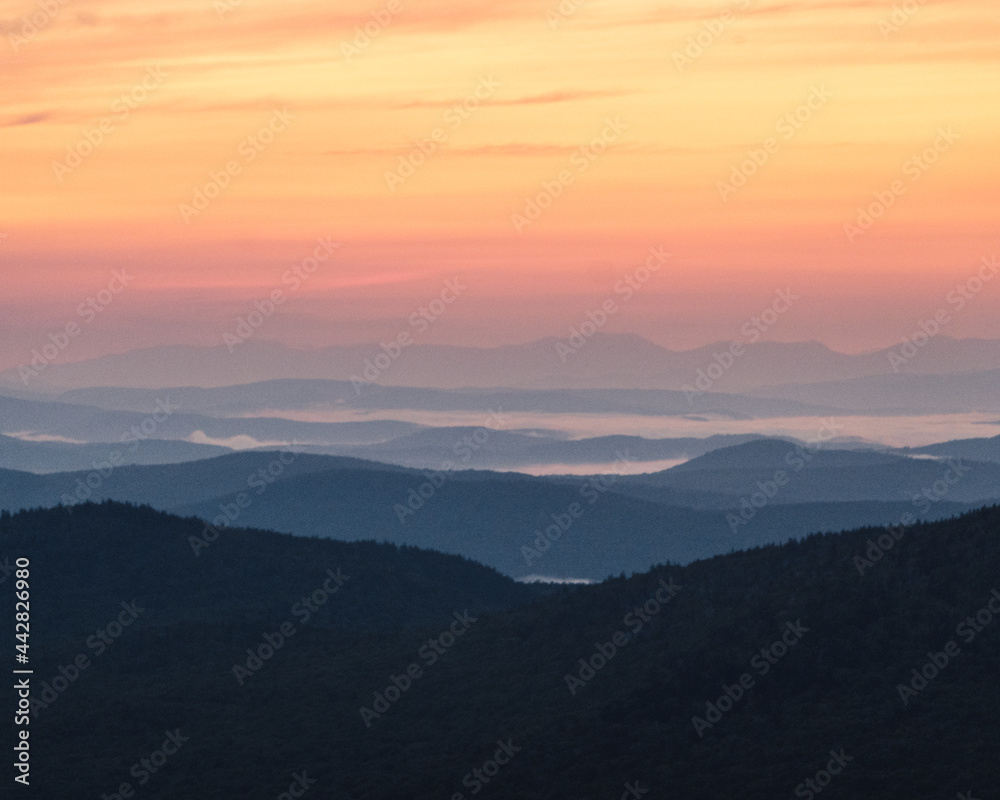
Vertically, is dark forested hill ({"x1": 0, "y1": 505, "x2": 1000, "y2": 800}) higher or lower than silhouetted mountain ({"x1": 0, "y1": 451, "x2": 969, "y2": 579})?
higher

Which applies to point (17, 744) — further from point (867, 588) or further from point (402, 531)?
point (402, 531)

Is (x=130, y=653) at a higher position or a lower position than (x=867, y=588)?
lower

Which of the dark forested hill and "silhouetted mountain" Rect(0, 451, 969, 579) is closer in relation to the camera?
the dark forested hill

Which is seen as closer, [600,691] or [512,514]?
[600,691]

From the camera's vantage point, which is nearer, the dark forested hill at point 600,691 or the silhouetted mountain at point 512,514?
the dark forested hill at point 600,691

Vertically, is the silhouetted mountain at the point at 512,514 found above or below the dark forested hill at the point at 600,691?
below

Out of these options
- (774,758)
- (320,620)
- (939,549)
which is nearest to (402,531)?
(320,620)

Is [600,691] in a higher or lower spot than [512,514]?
higher

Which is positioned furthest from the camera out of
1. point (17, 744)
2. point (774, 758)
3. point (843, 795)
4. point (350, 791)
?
point (17, 744)
